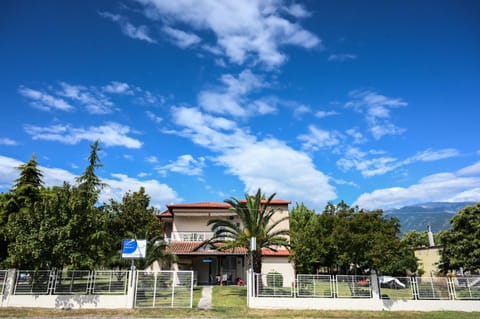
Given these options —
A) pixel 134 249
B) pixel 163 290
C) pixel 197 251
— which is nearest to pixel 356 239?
pixel 163 290

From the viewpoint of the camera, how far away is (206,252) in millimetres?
27844

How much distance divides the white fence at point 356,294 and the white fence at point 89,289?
4336mm

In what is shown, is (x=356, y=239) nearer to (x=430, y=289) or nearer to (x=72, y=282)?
(x=430, y=289)

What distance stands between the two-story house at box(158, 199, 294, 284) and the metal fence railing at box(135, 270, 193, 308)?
1001 cm

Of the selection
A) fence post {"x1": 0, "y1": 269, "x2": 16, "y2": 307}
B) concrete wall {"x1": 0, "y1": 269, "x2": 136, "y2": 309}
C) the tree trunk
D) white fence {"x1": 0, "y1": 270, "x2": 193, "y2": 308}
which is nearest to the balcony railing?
the tree trunk

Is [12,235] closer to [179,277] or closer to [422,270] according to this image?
[179,277]

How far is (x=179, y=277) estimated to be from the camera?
16875 millimetres

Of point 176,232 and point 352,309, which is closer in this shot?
point 352,309

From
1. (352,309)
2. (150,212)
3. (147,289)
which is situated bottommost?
(352,309)

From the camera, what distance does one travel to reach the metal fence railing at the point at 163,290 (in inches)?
658

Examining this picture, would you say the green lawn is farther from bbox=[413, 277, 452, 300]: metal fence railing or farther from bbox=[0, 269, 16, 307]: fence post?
bbox=[413, 277, 452, 300]: metal fence railing

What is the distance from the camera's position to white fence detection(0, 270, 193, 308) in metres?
16.3

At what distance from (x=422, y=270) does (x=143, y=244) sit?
124 ft

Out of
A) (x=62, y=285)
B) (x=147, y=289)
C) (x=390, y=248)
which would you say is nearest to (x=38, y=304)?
(x=62, y=285)
